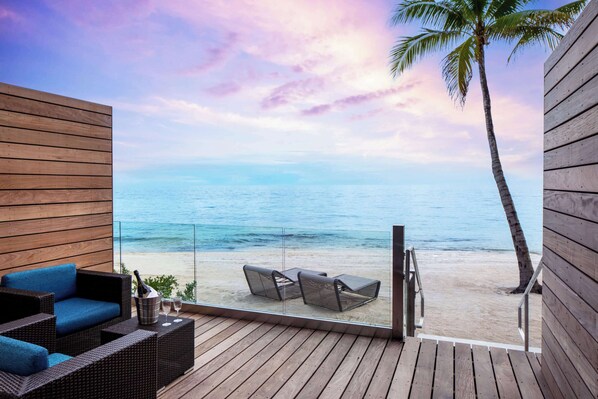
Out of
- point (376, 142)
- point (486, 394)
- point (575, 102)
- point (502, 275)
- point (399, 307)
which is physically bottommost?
point (502, 275)

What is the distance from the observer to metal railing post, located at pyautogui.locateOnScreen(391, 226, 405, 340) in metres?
3.53

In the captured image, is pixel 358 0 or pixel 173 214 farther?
pixel 173 214

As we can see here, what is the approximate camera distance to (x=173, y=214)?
92.0 feet

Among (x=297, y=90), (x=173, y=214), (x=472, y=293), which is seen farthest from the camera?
(x=173, y=214)

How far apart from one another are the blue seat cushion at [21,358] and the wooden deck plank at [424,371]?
6.91 feet

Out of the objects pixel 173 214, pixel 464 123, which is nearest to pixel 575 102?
pixel 464 123

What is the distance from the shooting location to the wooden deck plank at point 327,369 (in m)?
2.61

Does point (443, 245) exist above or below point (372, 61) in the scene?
below

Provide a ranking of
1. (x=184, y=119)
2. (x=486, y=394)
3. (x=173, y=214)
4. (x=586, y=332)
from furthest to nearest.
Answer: (x=173, y=214)
(x=184, y=119)
(x=486, y=394)
(x=586, y=332)

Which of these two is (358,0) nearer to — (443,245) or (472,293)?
(472,293)

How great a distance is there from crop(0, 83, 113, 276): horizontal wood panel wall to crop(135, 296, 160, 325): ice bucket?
1565 mm

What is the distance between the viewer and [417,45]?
805cm

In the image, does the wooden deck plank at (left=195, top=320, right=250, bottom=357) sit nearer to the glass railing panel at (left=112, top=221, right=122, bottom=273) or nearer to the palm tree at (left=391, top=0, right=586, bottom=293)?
the glass railing panel at (left=112, top=221, right=122, bottom=273)

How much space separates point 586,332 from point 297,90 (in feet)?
70.9
